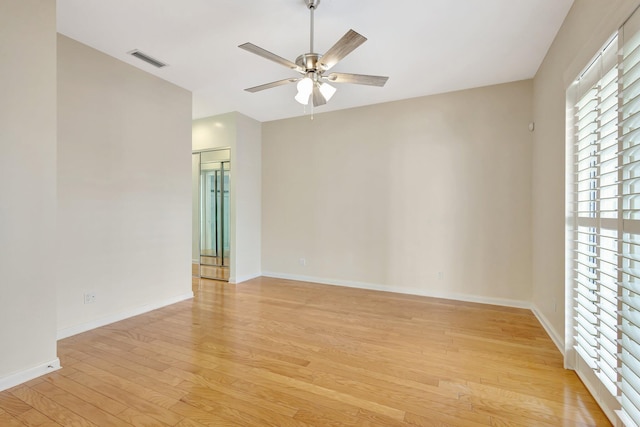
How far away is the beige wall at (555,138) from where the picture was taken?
74.0 inches

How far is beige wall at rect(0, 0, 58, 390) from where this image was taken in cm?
201

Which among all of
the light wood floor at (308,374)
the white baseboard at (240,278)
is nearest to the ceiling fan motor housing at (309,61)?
the light wood floor at (308,374)

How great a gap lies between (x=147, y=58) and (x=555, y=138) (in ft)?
14.0

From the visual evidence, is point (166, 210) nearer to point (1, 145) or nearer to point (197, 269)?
point (1, 145)

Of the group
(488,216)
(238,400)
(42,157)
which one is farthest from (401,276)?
(42,157)

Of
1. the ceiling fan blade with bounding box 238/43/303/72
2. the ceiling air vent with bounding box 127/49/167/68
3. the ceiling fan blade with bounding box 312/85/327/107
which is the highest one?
the ceiling air vent with bounding box 127/49/167/68

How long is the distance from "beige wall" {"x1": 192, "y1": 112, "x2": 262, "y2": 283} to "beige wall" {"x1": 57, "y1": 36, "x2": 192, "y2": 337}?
930mm

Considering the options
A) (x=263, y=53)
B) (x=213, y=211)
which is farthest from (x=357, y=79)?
(x=213, y=211)

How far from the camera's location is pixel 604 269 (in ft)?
5.88

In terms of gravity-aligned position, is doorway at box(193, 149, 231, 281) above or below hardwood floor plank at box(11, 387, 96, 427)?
above

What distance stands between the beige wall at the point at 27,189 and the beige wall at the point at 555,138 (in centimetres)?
381

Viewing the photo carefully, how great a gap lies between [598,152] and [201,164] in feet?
17.7

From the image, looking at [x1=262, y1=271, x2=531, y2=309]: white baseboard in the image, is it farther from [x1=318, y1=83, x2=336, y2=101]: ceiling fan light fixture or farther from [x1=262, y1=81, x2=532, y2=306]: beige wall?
[x1=318, y1=83, x2=336, y2=101]: ceiling fan light fixture

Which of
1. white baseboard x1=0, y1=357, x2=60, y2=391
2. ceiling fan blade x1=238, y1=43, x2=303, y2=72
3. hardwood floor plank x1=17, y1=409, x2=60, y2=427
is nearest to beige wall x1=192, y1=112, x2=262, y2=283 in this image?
white baseboard x1=0, y1=357, x2=60, y2=391
